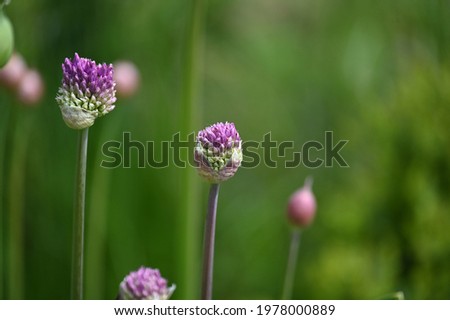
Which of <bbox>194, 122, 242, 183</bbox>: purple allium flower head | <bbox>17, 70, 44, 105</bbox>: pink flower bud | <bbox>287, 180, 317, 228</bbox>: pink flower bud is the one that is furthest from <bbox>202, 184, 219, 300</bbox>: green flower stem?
<bbox>17, 70, 44, 105</bbox>: pink flower bud

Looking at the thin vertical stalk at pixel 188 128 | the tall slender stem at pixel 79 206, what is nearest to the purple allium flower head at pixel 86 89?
the tall slender stem at pixel 79 206

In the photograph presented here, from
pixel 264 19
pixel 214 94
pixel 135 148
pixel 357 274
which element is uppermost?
pixel 264 19

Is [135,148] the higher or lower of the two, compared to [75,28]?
lower

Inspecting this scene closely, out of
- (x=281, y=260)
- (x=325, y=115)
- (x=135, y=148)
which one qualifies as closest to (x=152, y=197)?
(x=135, y=148)

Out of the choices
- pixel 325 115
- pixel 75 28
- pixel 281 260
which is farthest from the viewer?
pixel 325 115

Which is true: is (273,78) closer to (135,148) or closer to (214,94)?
(214,94)

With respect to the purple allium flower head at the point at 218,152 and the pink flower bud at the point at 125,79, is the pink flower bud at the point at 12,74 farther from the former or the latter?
the purple allium flower head at the point at 218,152

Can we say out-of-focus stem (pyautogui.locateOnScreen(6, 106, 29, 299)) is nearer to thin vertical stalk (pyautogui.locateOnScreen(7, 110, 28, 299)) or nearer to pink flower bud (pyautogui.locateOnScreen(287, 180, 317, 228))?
thin vertical stalk (pyautogui.locateOnScreen(7, 110, 28, 299))

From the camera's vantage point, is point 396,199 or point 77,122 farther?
point 396,199
